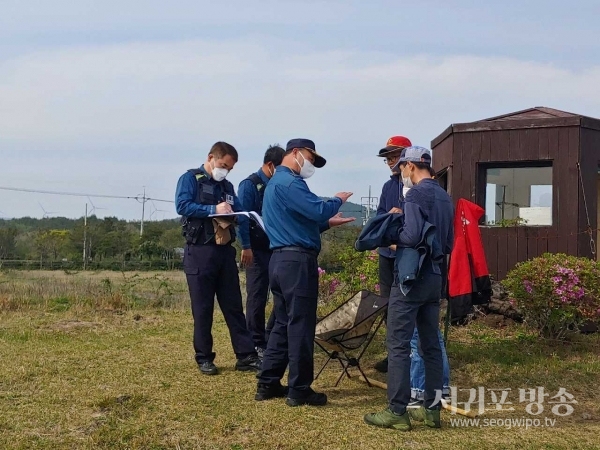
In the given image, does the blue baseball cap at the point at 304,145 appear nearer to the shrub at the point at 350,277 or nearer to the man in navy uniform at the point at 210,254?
the man in navy uniform at the point at 210,254

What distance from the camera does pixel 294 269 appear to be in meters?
4.27

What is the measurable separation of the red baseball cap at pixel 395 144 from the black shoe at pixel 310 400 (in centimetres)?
196

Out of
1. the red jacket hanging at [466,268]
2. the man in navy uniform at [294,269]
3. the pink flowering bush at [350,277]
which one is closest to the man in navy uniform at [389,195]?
the red jacket hanging at [466,268]

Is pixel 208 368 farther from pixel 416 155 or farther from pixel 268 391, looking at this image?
pixel 416 155

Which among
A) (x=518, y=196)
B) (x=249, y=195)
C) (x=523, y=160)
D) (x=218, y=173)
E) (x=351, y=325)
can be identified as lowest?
(x=351, y=325)

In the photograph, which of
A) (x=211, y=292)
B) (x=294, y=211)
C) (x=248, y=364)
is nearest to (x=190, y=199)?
(x=211, y=292)

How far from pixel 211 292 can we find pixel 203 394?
1001 mm

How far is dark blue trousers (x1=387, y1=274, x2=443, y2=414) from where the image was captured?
12.7 ft

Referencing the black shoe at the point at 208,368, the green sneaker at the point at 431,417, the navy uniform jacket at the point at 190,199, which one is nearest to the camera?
the green sneaker at the point at 431,417

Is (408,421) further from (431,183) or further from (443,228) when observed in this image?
(431,183)

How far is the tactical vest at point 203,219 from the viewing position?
5.23 metres

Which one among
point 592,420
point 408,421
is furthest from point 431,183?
point 592,420

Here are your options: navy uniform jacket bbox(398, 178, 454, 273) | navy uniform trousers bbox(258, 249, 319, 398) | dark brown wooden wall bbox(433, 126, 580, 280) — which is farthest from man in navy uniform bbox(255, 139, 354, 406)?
dark brown wooden wall bbox(433, 126, 580, 280)

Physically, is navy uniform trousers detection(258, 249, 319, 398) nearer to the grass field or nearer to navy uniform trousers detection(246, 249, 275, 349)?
the grass field
